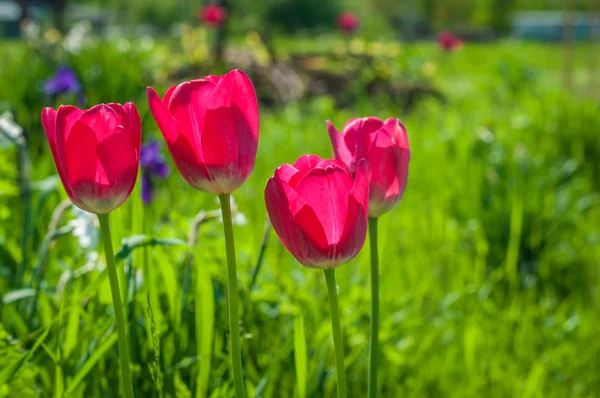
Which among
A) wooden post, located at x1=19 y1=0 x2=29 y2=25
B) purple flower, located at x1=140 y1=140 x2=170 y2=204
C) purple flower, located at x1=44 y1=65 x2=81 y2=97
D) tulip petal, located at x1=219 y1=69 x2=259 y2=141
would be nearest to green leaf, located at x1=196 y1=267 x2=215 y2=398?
tulip petal, located at x1=219 y1=69 x2=259 y2=141

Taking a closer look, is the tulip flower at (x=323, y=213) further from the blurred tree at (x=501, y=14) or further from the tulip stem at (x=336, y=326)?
the blurred tree at (x=501, y=14)

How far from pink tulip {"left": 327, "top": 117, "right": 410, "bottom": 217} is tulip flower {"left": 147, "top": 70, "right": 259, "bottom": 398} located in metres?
0.13

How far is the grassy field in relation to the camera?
1.12m

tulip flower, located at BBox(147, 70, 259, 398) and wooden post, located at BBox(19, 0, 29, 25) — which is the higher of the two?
wooden post, located at BBox(19, 0, 29, 25)

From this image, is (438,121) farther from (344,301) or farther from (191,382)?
(191,382)

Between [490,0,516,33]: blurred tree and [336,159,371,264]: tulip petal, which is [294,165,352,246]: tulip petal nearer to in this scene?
[336,159,371,264]: tulip petal

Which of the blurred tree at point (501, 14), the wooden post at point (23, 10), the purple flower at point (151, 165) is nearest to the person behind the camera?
the purple flower at point (151, 165)

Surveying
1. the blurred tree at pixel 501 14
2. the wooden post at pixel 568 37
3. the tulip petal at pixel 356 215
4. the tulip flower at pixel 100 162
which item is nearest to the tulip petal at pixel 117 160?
the tulip flower at pixel 100 162

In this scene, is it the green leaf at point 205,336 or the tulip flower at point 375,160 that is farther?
the green leaf at point 205,336

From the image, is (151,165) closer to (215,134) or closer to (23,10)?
(215,134)

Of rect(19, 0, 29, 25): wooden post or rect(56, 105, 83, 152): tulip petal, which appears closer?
rect(56, 105, 83, 152): tulip petal

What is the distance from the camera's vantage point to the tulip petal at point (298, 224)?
0.64 m

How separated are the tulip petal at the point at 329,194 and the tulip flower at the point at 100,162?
165mm

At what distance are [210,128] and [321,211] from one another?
→ 0.42 ft
